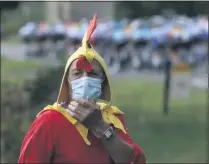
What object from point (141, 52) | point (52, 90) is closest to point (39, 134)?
point (52, 90)

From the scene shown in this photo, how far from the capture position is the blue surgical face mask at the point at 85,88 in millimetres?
2494

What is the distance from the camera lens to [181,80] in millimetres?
9578

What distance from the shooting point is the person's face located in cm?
255

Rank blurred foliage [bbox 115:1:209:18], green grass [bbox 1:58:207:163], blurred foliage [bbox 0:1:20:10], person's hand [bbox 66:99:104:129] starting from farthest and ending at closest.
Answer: blurred foliage [bbox 115:1:209:18]
green grass [bbox 1:58:207:163]
blurred foliage [bbox 0:1:20:10]
person's hand [bbox 66:99:104:129]

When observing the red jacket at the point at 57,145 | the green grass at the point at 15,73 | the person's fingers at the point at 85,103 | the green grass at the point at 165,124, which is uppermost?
the person's fingers at the point at 85,103

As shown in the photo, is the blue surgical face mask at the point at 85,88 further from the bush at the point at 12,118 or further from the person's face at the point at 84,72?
the bush at the point at 12,118

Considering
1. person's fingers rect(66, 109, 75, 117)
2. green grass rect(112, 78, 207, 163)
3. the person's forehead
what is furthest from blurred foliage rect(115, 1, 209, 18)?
person's fingers rect(66, 109, 75, 117)

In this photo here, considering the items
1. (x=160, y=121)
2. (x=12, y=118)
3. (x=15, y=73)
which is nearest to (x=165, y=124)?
(x=160, y=121)

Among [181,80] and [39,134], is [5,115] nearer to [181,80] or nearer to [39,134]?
[181,80]

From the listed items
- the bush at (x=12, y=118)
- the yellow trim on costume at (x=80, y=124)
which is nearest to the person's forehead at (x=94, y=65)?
the yellow trim on costume at (x=80, y=124)

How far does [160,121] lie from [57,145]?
8524 mm

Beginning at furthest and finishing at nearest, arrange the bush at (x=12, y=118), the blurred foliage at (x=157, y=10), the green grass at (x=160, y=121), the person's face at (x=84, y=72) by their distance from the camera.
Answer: the blurred foliage at (x=157, y=10) → the green grass at (x=160, y=121) → the bush at (x=12, y=118) → the person's face at (x=84, y=72)

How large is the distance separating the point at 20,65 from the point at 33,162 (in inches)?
343

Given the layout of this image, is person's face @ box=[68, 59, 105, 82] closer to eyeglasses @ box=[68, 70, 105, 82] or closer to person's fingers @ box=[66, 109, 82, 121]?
eyeglasses @ box=[68, 70, 105, 82]
